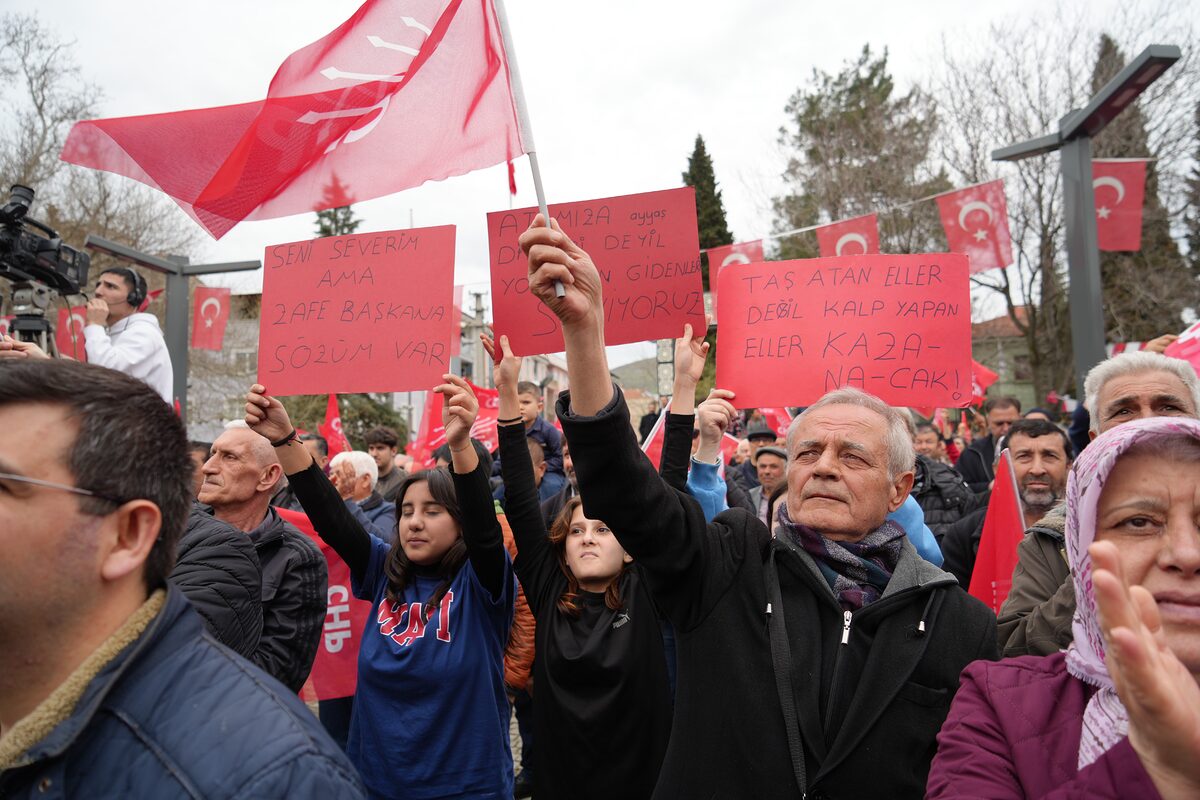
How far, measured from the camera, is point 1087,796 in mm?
1093

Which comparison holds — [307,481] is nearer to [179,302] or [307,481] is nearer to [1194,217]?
[179,302]

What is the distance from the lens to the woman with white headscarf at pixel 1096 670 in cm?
116

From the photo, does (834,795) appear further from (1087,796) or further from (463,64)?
(463,64)

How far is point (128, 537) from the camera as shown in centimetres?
131

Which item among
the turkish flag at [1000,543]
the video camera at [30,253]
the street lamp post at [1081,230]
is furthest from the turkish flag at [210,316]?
the turkish flag at [1000,543]

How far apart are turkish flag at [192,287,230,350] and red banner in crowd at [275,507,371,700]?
6.50 meters

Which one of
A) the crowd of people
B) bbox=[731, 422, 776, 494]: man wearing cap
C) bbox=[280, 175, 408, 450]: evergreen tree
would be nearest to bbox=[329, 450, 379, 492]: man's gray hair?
the crowd of people

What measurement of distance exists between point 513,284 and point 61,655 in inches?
75.4

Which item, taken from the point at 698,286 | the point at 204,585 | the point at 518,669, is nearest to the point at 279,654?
the point at 204,585

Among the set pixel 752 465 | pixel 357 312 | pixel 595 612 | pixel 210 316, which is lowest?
pixel 595 612

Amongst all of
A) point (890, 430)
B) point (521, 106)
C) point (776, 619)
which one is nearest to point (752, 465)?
point (890, 430)

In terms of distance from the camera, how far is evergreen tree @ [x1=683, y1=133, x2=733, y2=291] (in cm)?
4391

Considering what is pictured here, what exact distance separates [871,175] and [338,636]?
69.3 feet

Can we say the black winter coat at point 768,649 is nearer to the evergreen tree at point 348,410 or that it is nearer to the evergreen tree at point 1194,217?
the evergreen tree at point 1194,217
